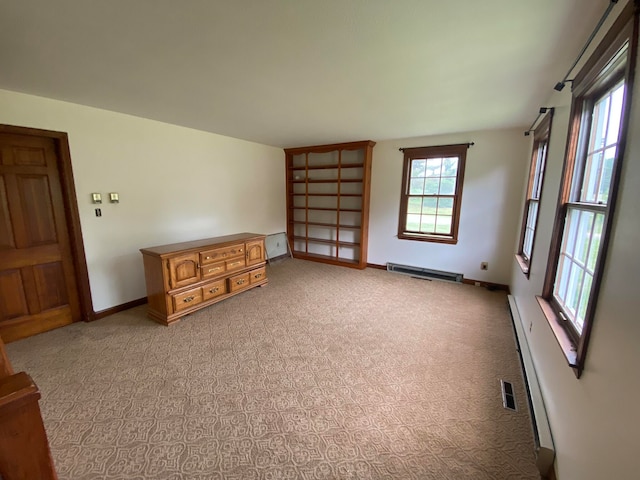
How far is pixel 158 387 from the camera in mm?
2021

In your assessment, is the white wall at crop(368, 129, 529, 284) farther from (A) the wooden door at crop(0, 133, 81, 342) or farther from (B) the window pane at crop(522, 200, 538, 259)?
(A) the wooden door at crop(0, 133, 81, 342)

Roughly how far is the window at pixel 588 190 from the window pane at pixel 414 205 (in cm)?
269

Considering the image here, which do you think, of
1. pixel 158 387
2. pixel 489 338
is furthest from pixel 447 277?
pixel 158 387

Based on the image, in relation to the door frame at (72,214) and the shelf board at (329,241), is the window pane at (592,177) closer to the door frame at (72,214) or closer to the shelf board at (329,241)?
the shelf board at (329,241)

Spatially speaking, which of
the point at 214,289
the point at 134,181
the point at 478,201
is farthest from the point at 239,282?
the point at 478,201

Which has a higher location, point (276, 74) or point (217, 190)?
point (276, 74)

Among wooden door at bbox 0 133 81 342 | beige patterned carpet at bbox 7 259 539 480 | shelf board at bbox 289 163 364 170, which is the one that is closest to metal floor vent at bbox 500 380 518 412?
beige patterned carpet at bbox 7 259 539 480

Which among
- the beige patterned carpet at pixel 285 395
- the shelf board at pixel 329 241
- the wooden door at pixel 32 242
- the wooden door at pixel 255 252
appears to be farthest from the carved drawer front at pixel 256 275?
the wooden door at pixel 32 242

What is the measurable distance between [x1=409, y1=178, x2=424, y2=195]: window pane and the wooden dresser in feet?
9.00

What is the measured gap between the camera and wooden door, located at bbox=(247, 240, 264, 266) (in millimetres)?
3930

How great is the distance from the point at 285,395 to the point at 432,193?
149 inches

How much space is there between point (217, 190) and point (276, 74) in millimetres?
2694

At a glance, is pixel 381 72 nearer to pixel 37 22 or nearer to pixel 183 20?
pixel 183 20

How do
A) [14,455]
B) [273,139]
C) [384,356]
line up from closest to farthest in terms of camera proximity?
1. [14,455]
2. [384,356]
3. [273,139]
